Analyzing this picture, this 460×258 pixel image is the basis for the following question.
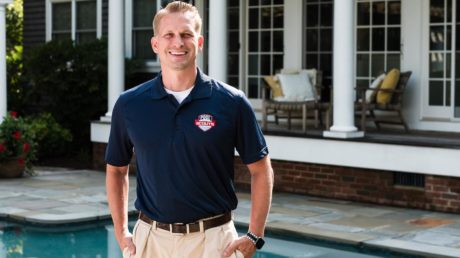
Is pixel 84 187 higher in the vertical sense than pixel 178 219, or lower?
lower

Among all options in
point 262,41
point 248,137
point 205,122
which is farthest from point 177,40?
point 262,41

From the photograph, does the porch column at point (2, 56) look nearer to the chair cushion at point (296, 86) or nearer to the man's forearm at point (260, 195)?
the chair cushion at point (296, 86)

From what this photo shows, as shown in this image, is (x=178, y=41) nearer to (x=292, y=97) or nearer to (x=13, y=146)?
(x=292, y=97)

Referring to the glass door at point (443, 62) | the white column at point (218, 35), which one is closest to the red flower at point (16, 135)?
the white column at point (218, 35)

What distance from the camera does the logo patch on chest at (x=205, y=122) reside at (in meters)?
2.85

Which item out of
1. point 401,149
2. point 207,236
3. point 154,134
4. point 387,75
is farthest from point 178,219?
point 387,75

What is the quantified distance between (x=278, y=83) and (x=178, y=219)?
8.49 m

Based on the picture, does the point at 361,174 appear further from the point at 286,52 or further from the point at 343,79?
the point at 286,52

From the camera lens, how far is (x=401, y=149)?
349 inches

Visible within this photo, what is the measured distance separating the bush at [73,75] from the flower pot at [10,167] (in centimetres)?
214

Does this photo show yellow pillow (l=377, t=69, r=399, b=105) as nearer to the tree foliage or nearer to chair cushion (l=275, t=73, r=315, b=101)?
chair cushion (l=275, t=73, r=315, b=101)

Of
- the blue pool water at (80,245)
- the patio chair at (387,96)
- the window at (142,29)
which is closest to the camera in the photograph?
the blue pool water at (80,245)

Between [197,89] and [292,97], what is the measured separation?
8.04 meters

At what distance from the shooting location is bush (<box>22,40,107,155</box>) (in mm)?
13258
